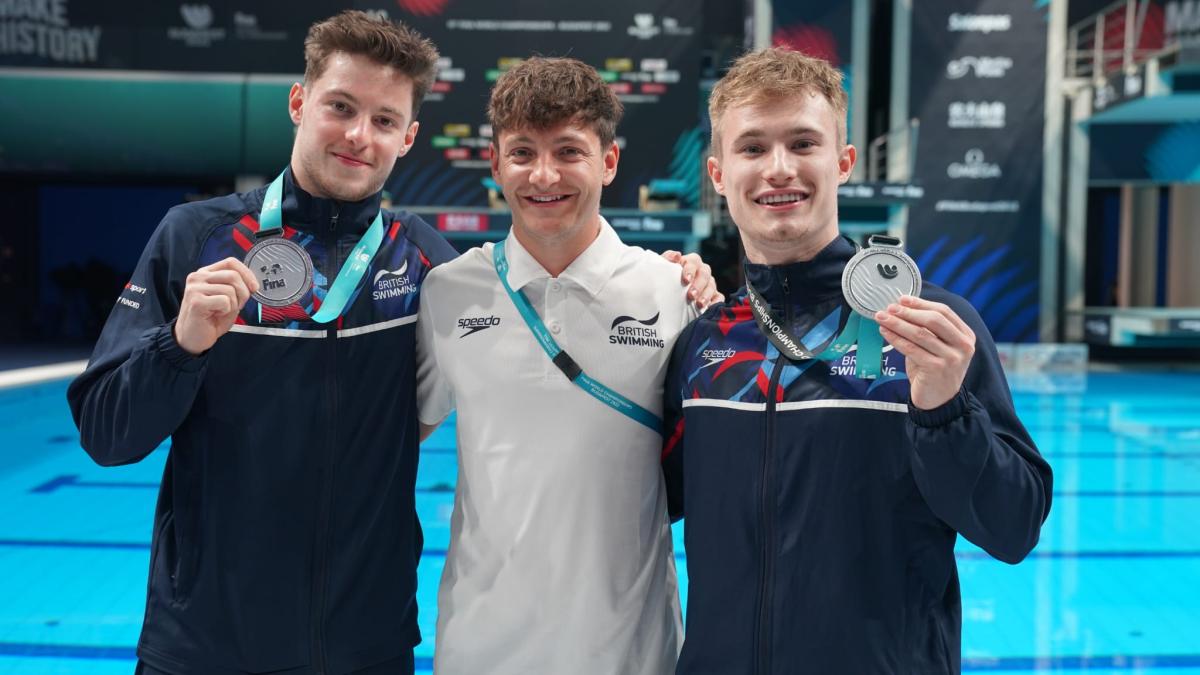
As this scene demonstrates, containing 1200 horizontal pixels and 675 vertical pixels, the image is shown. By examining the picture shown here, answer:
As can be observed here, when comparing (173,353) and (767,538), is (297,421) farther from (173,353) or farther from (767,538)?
(767,538)

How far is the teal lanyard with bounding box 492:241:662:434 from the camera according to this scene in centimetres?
166

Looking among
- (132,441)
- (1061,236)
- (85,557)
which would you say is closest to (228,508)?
(132,441)

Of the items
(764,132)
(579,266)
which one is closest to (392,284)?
(579,266)

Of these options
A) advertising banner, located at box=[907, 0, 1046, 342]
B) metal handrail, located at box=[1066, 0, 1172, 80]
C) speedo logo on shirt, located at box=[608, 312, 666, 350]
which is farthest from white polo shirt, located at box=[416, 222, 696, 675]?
metal handrail, located at box=[1066, 0, 1172, 80]

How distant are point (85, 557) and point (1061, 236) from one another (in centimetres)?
1311

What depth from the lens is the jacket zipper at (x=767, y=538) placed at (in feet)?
4.56

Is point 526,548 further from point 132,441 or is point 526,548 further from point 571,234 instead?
point 132,441

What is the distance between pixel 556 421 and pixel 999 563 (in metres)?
3.32

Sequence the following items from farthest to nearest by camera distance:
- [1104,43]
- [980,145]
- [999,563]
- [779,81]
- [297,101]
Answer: [1104,43]
[980,145]
[999,563]
[297,101]
[779,81]

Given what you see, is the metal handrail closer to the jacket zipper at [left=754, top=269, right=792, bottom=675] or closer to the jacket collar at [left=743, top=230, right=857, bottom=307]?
the jacket collar at [left=743, top=230, right=857, bottom=307]

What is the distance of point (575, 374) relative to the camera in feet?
5.43

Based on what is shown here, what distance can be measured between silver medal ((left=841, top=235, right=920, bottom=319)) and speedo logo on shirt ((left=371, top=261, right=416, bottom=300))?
870 mm

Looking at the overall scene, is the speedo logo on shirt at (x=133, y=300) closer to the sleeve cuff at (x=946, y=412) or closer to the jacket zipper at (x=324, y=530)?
the jacket zipper at (x=324, y=530)

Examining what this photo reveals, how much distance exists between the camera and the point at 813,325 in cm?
152
